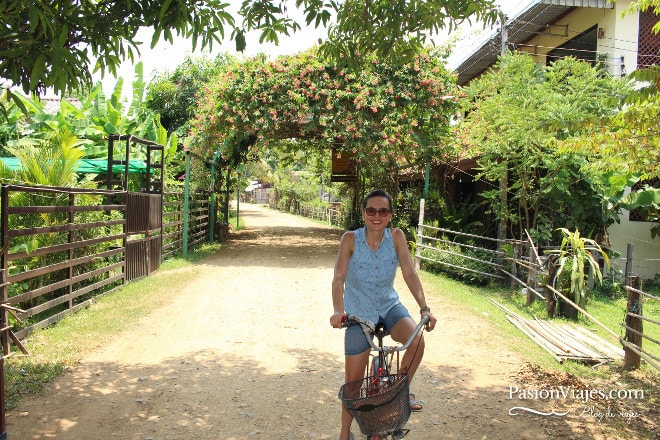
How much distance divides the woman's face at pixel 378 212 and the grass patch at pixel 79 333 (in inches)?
132

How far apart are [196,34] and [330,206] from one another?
3202 centimetres

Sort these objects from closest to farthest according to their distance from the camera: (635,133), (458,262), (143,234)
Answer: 1. (635,133)
2. (143,234)
3. (458,262)

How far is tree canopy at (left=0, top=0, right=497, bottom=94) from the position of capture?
3.20 metres

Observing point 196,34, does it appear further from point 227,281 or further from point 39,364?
point 227,281

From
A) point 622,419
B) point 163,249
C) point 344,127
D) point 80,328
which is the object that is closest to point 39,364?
point 80,328

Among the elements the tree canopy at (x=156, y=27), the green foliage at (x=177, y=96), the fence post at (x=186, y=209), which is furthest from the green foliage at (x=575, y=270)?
the green foliage at (x=177, y=96)

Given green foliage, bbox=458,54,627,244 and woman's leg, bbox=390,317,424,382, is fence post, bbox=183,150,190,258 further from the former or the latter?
woman's leg, bbox=390,317,424,382

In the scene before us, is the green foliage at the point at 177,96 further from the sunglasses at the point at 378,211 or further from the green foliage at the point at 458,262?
the sunglasses at the point at 378,211

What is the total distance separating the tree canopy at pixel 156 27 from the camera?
320 cm

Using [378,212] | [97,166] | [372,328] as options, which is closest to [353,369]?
[372,328]

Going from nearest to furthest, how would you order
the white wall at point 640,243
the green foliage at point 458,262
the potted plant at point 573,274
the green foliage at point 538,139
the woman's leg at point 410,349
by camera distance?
the woman's leg at point 410,349 → the potted plant at point 573,274 → the green foliage at point 538,139 → the green foliage at point 458,262 → the white wall at point 640,243

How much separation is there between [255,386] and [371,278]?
2.21 m

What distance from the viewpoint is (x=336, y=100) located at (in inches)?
560

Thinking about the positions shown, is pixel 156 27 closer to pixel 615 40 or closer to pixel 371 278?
pixel 371 278
